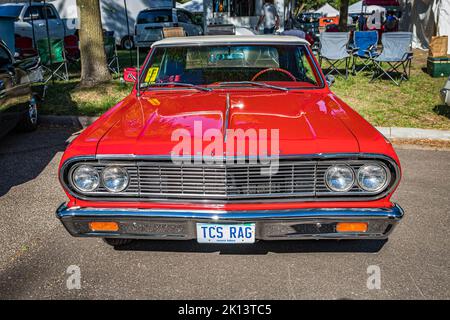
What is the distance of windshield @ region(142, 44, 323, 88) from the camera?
12.8 ft

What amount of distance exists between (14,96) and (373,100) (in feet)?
20.8

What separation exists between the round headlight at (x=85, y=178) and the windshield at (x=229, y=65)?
4.68 ft

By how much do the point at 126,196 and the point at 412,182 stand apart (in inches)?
136

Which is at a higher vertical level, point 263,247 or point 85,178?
point 85,178

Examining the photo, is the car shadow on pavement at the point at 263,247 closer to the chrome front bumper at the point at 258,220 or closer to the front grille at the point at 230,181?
the chrome front bumper at the point at 258,220

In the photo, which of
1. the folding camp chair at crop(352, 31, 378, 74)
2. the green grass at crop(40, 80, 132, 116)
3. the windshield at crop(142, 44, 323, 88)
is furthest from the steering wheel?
the folding camp chair at crop(352, 31, 378, 74)

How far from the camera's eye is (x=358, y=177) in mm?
2652

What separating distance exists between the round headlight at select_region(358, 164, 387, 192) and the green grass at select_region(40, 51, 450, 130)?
4444 millimetres

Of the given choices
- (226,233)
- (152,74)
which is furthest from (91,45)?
(226,233)

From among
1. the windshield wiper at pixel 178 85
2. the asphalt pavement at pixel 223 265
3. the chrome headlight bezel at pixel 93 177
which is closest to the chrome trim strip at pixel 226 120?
the windshield wiper at pixel 178 85

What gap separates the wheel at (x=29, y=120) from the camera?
Result: 651 centimetres

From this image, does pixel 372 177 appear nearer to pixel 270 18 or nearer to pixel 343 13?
pixel 270 18

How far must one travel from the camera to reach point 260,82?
381 centimetres
